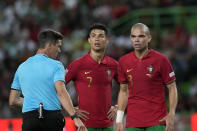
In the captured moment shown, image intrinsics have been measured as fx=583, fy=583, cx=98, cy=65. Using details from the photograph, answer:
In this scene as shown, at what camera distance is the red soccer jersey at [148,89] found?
8.41 meters

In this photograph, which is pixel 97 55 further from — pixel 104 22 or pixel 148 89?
pixel 104 22

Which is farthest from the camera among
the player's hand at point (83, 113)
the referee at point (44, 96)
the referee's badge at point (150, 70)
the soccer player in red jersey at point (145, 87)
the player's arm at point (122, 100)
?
the player's hand at point (83, 113)

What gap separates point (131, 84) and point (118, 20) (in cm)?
917

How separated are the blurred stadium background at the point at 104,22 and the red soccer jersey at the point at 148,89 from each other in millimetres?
6796

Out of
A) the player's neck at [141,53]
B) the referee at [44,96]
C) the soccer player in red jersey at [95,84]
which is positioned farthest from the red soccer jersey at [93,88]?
the referee at [44,96]

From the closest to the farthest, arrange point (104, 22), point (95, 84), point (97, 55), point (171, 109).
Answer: point (171, 109)
point (95, 84)
point (97, 55)
point (104, 22)

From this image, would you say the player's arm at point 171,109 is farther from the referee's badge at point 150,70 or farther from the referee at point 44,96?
the referee at point 44,96

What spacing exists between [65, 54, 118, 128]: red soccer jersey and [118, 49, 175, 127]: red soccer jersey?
0.77 meters

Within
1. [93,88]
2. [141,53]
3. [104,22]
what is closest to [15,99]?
[93,88]

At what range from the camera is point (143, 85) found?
27.9 ft

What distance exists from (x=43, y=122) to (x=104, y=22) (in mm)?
10318

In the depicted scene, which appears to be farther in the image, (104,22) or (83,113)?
(104,22)

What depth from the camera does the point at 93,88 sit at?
9.27 m

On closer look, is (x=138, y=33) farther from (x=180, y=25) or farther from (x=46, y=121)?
(x=180, y=25)
